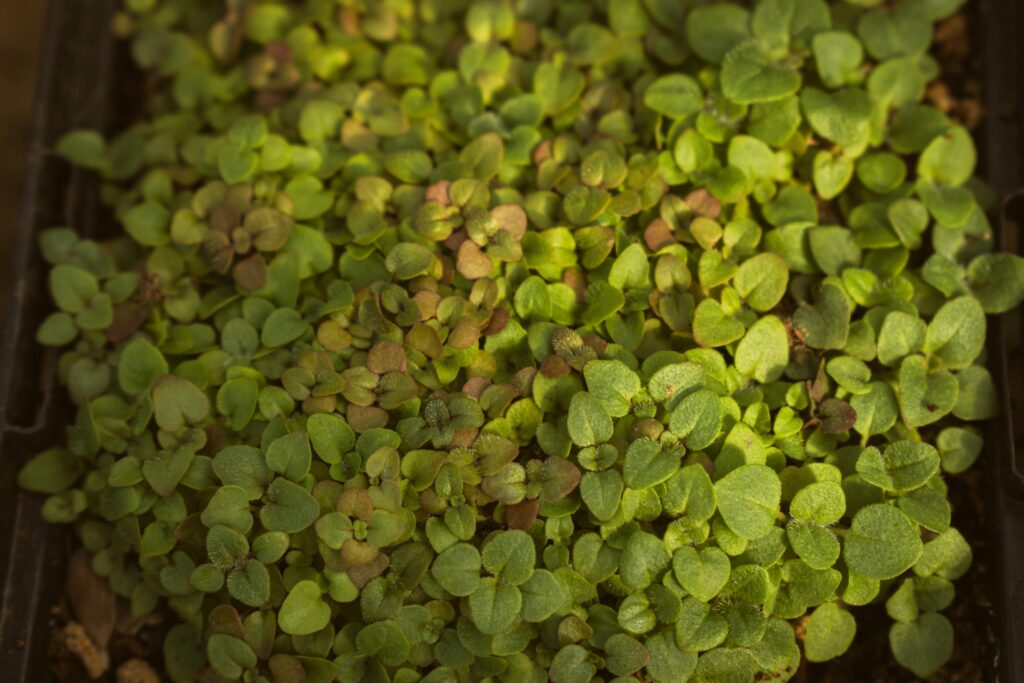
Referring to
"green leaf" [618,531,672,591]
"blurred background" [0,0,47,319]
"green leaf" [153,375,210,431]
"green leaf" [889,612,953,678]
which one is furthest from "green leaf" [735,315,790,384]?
"blurred background" [0,0,47,319]

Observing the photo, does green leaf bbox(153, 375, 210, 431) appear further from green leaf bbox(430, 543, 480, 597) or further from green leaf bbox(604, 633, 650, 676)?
green leaf bbox(604, 633, 650, 676)

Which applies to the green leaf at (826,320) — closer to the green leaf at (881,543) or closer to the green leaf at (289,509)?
the green leaf at (881,543)

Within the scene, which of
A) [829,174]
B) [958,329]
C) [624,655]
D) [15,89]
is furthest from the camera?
[15,89]

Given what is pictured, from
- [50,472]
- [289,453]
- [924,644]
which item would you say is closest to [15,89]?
[50,472]

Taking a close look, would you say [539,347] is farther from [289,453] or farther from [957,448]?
[957,448]

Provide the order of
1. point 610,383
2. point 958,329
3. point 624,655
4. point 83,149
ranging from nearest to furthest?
1. point 624,655
2. point 610,383
3. point 958,329
4. point 83,149

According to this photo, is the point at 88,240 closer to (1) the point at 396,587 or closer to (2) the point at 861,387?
(1) the point at 396,587

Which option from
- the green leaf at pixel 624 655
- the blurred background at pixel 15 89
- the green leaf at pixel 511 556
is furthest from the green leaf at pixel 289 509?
the blurred background at pixel 15 89
